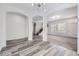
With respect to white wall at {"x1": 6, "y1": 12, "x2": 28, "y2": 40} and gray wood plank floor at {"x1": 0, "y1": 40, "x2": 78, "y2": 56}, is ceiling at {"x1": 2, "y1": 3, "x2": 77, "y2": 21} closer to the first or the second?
white wall at {"x1": 6, "y1": 12, "x2": 28, "y2": 40}

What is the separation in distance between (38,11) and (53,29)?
1841mm

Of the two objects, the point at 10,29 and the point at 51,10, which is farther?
the point at 10,29

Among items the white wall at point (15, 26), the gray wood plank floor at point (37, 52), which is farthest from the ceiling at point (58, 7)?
the gray wood plank floor at point (37, 52)

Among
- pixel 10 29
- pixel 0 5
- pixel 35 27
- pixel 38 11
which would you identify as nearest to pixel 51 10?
pixel 38 11

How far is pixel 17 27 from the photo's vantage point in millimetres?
4574

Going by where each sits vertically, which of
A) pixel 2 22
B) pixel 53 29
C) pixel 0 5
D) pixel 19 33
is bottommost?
pixel 19 33

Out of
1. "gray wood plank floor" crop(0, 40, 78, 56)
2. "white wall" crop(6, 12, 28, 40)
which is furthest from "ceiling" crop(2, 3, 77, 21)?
"gray wood plank floor" crop(0, 40, 78, 56)

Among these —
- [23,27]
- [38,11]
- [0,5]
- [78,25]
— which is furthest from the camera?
[23,27]

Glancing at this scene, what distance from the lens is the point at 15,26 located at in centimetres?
441

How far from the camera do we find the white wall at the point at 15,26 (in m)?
4.00

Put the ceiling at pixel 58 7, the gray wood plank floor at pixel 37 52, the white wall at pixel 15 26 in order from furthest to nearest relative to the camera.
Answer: the white wall at pixel 15 26 < the ceiling at pixel 58 7 < the gray wood plank floor at pixel 37 52

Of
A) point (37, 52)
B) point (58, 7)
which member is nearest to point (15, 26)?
point (37, 52)

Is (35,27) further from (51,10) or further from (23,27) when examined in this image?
(51,10)

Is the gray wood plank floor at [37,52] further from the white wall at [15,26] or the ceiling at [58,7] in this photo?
the ceiling at [58,7]
